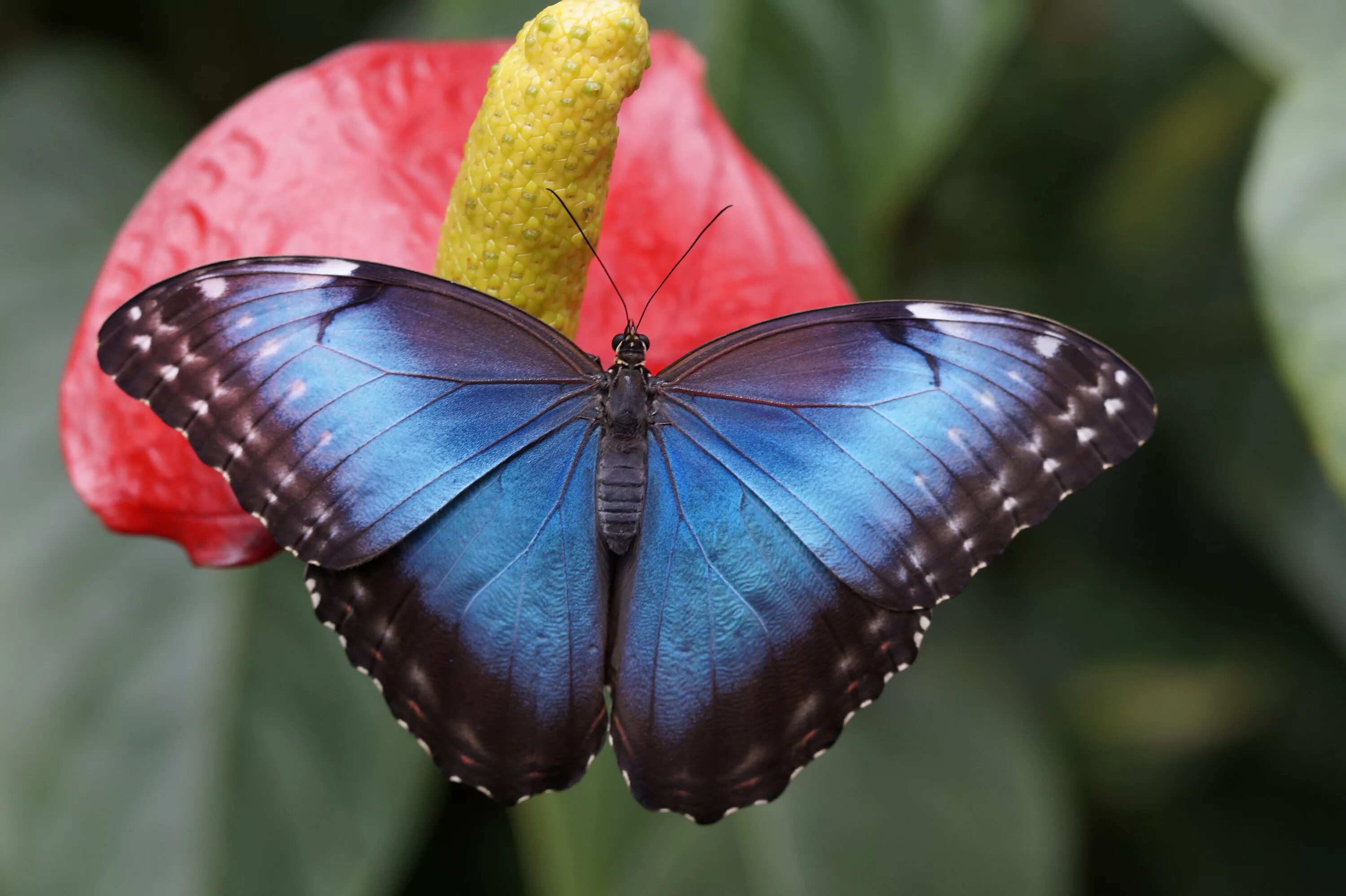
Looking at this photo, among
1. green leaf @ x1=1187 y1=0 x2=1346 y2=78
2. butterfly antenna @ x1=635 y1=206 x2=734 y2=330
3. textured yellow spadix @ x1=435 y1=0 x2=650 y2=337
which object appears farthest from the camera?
green leaf @ x1=1187 y1=0 x2=1346 y2=78

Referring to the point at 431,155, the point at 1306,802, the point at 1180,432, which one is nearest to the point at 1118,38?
the point at 1180,432

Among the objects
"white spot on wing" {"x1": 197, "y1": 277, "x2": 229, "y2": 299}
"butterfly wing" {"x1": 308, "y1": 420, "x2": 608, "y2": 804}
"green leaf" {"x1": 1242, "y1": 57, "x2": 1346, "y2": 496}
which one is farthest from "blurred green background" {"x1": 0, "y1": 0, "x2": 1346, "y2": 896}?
"white spot on wing" {"x1": 197, "y1": 277, "x2": 229, "y2": 299}

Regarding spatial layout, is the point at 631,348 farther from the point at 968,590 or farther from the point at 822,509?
the point at 968,590

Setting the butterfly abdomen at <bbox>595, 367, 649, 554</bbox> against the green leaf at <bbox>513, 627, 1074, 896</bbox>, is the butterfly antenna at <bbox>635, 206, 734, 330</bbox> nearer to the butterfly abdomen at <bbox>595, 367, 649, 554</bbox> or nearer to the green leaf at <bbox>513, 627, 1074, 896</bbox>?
the butterfly abdomen at <bbox>595, 367, 649, 554</bbox>

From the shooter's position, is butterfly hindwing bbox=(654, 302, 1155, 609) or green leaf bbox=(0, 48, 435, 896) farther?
green leaf bbox=(0, 48, 435, 896)

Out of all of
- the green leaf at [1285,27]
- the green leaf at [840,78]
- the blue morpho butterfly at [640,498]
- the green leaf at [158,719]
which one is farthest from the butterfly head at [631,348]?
the green leaf at [1285,27]

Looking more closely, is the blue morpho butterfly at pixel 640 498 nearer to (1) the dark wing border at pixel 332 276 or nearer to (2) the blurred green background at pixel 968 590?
(1) the dark wing border at pixel 332 276

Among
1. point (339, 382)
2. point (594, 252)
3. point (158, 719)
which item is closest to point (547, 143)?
point (594, 252)
